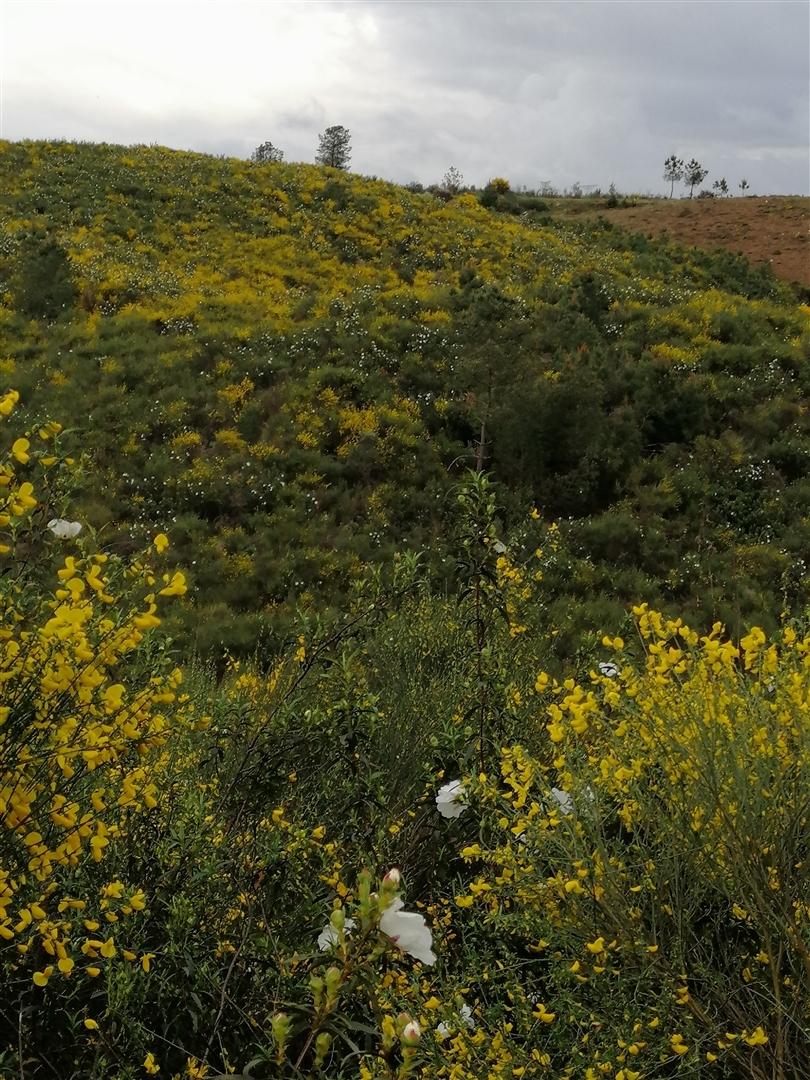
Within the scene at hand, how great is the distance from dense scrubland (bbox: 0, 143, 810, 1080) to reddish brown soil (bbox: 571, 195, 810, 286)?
2.02m

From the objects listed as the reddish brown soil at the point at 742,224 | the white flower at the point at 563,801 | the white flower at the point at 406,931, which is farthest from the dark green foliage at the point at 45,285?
the reddish brown soil at the point at 742,224

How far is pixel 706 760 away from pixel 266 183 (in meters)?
21.6

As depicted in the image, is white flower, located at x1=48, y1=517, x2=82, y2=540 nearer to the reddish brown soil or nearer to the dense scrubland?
the dense scrubland

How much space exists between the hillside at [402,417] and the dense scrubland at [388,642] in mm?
61

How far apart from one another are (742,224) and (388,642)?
2290cm

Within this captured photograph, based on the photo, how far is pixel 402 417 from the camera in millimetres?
9922

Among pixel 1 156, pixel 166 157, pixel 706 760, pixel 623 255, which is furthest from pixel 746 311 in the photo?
pixel 1 156

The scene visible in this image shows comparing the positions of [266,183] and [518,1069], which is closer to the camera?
[518,1069]

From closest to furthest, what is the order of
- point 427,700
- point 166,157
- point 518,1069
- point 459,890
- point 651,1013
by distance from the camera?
point 518,1069 < point 651,1013 < point 459,890 < point 427,700 < point 166,157

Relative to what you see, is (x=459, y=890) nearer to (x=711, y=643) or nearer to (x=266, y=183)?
(x=711, y=643)

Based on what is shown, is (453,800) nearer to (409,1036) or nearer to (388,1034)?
(388,1034)

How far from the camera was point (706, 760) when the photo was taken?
1.95m

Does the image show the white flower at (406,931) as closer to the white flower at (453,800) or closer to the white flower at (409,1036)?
the white flower at (409,1036)

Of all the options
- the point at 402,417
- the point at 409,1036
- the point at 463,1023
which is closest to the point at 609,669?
the point at 463,1023
